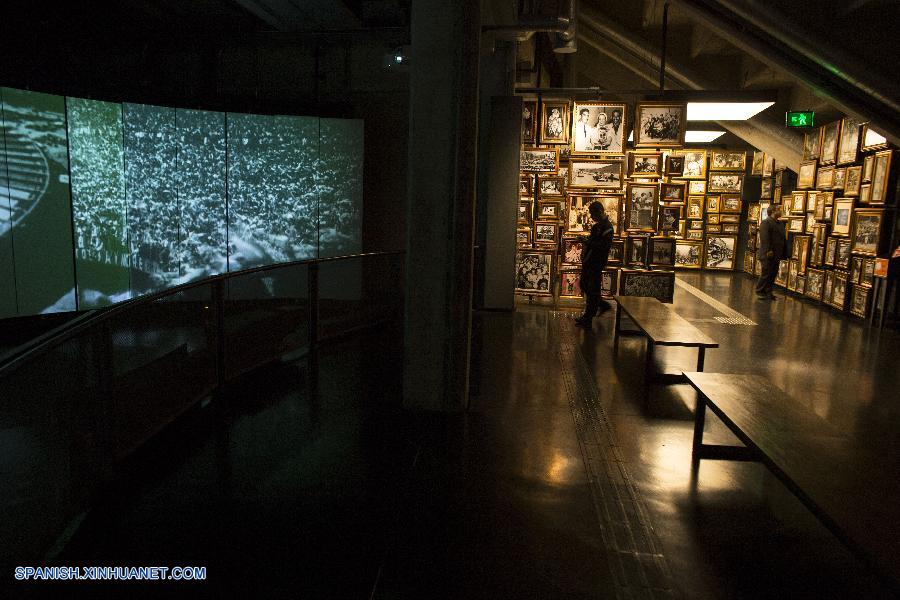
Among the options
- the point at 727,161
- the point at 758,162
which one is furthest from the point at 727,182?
the point at 758,162

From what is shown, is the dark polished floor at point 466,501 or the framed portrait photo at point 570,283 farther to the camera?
the framed portrait photo at point 570,283

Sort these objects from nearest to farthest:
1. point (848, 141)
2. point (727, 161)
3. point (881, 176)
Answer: point (881, 176), point (848, 141), point (727, 161)

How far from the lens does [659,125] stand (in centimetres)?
969

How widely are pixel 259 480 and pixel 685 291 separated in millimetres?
11928

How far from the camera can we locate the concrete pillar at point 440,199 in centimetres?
477

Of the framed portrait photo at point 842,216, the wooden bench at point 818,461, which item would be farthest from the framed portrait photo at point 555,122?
the wooden bench at point 818,461

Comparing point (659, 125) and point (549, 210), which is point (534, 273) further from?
point (659, 125)

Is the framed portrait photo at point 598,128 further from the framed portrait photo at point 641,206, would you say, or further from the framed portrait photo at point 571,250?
the framed portrait photo at point 571,250

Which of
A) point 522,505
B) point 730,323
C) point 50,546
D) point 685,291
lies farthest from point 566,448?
point 685,291

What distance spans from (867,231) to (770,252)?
2418 mm

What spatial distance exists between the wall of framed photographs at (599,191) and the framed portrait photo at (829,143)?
3128 millimetres

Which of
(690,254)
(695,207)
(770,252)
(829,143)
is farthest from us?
(690,254)

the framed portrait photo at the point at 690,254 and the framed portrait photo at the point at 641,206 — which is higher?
the framed portrait photo at the point at 641,206

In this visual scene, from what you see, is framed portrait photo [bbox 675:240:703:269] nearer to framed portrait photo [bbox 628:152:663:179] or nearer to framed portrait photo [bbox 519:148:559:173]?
framed portrait photo [bbox 628:152:663:179]
